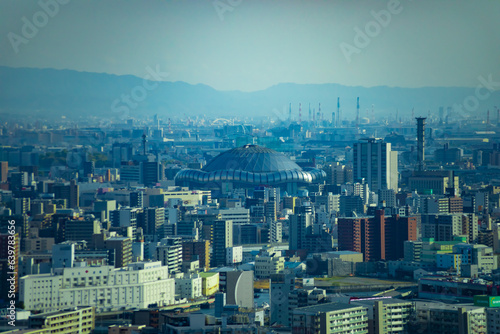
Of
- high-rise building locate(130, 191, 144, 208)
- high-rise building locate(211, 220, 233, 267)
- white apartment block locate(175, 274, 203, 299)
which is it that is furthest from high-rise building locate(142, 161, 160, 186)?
white apartment block locate(175, 274, 203, 299)

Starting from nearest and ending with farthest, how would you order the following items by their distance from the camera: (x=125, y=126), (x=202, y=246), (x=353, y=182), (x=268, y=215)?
(x=202, y=246) → (x=268, y=215) → (x=353, y=182) → (x=125, y=126)

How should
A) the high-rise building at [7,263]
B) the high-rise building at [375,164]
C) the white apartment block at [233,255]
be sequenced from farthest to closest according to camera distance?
1. the high-rise building at [375,164]
2. the white apartment block at [233,255]
3. the high-rise building at [7,263]

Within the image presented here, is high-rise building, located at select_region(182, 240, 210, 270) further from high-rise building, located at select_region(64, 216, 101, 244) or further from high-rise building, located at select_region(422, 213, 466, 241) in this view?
high-rise building, located at select_region(422, 213, 466, 241)

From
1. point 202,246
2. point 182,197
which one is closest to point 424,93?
point 182,197

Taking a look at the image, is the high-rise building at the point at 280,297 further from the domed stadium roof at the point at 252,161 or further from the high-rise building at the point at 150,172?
the domed stadium roof at the point at 252,161

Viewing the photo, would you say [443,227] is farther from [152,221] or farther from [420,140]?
[420,140]

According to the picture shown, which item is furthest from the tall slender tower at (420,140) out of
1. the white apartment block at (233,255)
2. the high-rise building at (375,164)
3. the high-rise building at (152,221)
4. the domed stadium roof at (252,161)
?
the white apartment block at (233,255)

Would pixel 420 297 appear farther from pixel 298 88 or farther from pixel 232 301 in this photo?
pixel 298 88
